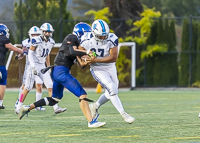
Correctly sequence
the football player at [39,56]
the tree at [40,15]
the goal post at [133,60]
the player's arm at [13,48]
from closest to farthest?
the football player at [39,56], the player's arm at [13,48], the goal post at [133,60], the tree at [40,15]

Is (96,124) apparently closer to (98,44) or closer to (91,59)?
(91,59)

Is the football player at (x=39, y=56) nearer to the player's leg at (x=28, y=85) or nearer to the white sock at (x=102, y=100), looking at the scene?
the player's leg at (x=28, y=85)

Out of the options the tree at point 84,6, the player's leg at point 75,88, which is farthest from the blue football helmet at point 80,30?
the tree at point 84,6

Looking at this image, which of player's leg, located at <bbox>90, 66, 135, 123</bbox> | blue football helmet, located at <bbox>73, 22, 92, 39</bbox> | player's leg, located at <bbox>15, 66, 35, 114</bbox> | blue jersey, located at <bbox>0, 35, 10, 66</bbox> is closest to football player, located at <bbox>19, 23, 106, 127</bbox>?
blue football helmet, located at <bbox>73, 22, 92, 39</bbox>

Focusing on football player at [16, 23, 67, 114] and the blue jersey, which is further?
the blue jersey

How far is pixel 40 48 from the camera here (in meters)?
10.6

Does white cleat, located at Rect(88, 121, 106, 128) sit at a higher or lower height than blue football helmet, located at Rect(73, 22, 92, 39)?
lower

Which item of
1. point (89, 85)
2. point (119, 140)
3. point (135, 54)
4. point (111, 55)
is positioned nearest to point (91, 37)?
point (111, 55)

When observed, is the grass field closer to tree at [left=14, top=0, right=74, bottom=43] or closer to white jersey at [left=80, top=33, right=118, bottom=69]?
white jersey at [left=80, top=33, right=118, bottom=69]

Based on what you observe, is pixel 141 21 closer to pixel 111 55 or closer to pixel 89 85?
pixel 89 85

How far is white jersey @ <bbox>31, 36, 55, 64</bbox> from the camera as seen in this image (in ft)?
34.3

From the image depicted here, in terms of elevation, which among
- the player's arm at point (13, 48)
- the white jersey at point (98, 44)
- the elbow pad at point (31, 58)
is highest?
the white jersey at point (98, 44)

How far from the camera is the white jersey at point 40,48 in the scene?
10461 mm

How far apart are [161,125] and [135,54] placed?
13867mm
